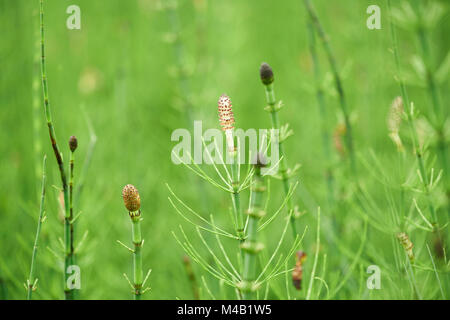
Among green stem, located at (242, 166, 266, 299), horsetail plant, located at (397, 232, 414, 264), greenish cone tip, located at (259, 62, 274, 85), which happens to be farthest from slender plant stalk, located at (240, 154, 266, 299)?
horsetail plant, located at (397, 232, 414, 264)

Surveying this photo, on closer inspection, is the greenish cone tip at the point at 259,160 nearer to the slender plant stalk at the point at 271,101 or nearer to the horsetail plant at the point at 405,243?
the slender plant stalk at the point at 271,101

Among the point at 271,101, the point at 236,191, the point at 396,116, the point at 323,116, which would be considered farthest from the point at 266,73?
the point at 323,116

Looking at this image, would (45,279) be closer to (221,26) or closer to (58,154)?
(58,154)

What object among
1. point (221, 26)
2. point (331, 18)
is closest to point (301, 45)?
point (331, 18)

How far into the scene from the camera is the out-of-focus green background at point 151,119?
3.00 ft

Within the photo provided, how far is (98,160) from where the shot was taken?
1167mm

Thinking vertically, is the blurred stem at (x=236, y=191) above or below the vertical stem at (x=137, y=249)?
above

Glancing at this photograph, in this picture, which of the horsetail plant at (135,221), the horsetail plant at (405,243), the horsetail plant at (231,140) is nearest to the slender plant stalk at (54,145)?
the horsetail plant at (135,221)

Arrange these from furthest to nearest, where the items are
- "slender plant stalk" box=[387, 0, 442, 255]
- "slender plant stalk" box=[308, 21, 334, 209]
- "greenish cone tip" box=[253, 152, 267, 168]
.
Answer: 1. "slender plant stalk" box=[308, 21, 334, 209]
2. "slender plant stalk" box=[387, 0, 442, 255]
3. "greenish cone tip" box=[253, 152, 267, 168]

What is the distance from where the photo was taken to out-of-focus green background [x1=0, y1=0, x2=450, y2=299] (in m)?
0.92

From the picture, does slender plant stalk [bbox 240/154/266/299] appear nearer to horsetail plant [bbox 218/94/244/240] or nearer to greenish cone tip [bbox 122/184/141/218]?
horsetail plant [bbox 218/94/244/240]

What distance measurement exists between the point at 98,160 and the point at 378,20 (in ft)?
2.63

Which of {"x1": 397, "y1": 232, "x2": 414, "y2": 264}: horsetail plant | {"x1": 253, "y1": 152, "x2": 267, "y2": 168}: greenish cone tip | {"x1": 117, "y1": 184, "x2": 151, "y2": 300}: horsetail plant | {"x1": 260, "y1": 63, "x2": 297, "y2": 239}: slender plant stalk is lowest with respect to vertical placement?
{"x1": 397, "y1": 232, "x2": 414, "y2": 264}: horsetail plant
